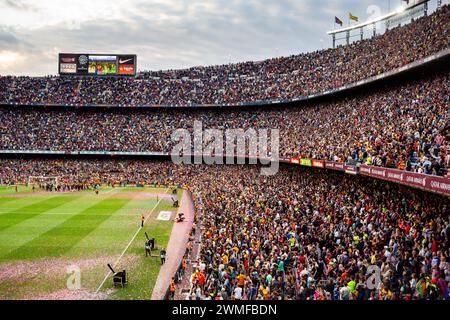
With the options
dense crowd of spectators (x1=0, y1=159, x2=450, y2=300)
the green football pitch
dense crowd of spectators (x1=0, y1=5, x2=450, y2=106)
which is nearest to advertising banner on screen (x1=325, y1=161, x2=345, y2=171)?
dense crowd of spectators (x1=0, y1=159, x2=450, y2=300)

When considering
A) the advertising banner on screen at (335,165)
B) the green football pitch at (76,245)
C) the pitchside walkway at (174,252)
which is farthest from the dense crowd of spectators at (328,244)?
the green football pitch at (76,245)

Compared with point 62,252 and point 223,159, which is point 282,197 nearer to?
point 62,252

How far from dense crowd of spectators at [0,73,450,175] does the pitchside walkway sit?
10908 millimetres

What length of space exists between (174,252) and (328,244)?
9.46m

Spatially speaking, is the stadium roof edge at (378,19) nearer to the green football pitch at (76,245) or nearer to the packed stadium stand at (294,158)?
the packed stadium stand at (294,158)

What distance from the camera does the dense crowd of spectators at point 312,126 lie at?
58.1 ft

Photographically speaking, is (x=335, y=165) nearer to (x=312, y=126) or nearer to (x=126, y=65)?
(x=312, y=126)

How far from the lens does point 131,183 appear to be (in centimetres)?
5319

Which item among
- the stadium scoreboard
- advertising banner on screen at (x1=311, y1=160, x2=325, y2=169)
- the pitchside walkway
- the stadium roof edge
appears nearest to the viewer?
the pitchside walkway

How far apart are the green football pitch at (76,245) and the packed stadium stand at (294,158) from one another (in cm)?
328

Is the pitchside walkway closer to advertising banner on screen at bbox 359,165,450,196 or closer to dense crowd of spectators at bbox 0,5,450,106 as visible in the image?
advertising banner on screen at bbox 359,165,450,196

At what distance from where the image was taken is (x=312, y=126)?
36.8 metres

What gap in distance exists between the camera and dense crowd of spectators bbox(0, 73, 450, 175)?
698 inches

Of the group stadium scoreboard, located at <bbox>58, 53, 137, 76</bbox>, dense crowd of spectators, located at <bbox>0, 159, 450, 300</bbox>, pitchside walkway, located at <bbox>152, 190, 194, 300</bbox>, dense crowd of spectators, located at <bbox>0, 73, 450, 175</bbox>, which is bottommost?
pitchside walkway, located at <bbox>152, 190, 194, 300</bbox>
